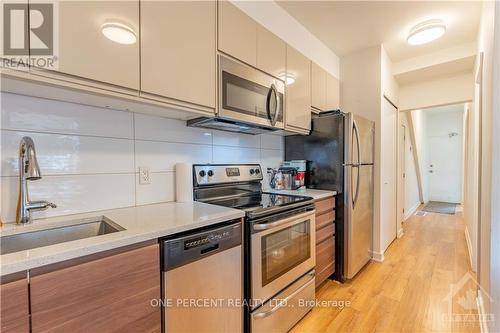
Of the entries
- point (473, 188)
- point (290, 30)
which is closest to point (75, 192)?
point (290, 30)

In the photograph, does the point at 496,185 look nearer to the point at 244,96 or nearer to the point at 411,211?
the point at 244,96

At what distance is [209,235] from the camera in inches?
44.6

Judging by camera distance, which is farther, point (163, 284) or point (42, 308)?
point (163, 284)

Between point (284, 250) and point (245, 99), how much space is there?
1.10 m

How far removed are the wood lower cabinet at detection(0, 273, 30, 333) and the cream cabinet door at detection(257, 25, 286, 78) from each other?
1718 mm

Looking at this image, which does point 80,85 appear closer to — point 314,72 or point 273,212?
point 273,212

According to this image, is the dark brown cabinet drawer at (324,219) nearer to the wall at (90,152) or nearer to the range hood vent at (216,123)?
the range hood vent at (216,123)

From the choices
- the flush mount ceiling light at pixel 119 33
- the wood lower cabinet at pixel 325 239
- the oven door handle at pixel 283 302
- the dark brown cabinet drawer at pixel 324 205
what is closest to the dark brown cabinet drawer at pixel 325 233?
the wood lower cabinet at pixel 325 239

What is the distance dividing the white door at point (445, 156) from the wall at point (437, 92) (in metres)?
3.77

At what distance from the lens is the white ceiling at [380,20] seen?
2.02m

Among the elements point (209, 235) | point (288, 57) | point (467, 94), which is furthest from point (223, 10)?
point (467, 94)

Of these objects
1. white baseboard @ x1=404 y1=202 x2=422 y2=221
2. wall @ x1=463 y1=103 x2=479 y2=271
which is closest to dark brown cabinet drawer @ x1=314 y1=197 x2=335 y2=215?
wall @ x1=463 y1=103 x2=479 y2=271

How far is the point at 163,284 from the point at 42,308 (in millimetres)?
390

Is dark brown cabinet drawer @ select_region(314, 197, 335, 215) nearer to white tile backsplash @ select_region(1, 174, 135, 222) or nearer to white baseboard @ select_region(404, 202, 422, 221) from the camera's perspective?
white tile backsplash @ select_region(1, 174, 135, 222)
